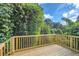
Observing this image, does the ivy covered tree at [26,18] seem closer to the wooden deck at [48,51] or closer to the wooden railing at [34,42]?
the wooden railing at [34,42]

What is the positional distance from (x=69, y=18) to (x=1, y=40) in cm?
85

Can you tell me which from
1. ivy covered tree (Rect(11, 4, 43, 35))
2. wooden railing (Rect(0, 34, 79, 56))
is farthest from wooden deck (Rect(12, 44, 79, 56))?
ivy covered tree (Rect(11, 4, 43, 35))

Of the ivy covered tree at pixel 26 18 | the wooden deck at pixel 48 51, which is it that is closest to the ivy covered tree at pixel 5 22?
the ivy covered tree at pixel 26 18

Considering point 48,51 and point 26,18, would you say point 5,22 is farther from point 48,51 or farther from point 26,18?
point 48,51

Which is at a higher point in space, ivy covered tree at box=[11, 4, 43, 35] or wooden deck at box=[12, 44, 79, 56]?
ivy covered tree at box=[11, 4, 43, 35]

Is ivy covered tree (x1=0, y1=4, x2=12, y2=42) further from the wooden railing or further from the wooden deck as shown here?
the wooden deck

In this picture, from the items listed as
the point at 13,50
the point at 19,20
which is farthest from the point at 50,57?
the point at 19,20

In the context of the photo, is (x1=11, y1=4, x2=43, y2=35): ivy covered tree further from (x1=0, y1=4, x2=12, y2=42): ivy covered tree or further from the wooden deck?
the wooden deck

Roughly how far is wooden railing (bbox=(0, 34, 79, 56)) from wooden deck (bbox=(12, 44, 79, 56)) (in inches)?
1.7

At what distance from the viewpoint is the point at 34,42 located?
2113mm

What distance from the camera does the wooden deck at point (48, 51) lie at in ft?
6.77

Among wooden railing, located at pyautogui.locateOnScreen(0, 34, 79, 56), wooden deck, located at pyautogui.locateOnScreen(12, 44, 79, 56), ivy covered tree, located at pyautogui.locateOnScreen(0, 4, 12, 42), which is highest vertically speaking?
ivy covered tree, located at pyautogui.locateOnScreen(0, 4, 12, 42)

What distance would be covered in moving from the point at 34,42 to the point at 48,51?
0.66ft

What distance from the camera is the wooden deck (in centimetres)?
206
